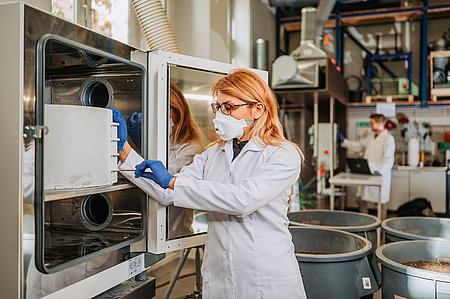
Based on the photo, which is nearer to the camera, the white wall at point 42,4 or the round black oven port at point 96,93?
the round black oven port at point 96,93

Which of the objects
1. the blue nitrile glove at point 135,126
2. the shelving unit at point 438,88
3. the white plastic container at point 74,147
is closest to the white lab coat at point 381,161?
the shelving unit at point 438,88

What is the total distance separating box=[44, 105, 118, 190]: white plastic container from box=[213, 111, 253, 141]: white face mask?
0.44 meters

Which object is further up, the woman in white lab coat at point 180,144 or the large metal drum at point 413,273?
the woman in white lab coat at point 180,144

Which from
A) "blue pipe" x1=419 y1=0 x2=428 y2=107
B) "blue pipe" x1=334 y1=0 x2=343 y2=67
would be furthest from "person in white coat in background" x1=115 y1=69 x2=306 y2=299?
"blue pipe" x1=334 y1=0 x2=343 y2=67

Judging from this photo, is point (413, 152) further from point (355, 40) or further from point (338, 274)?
point (338, 274)

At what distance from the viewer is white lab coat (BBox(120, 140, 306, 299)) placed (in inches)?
57.9

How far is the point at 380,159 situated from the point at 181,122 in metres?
4.22

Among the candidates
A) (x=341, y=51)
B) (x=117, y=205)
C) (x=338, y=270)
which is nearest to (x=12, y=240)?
(x=117, y=205)

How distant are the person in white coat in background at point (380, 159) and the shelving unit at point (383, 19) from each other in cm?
123

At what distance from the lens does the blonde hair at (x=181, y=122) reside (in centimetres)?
190

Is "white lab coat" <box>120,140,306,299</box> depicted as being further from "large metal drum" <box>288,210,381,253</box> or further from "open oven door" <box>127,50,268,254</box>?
"large metal drum" <box>288,210,381,253</box>

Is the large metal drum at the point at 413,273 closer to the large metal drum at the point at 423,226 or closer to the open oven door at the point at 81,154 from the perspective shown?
the large metal drum at the point at 423,226

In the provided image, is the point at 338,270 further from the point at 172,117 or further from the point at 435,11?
the point at 435,11

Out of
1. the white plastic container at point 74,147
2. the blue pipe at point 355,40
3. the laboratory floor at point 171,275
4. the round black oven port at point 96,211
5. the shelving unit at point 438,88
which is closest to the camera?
the white plastic container at point 74,147
